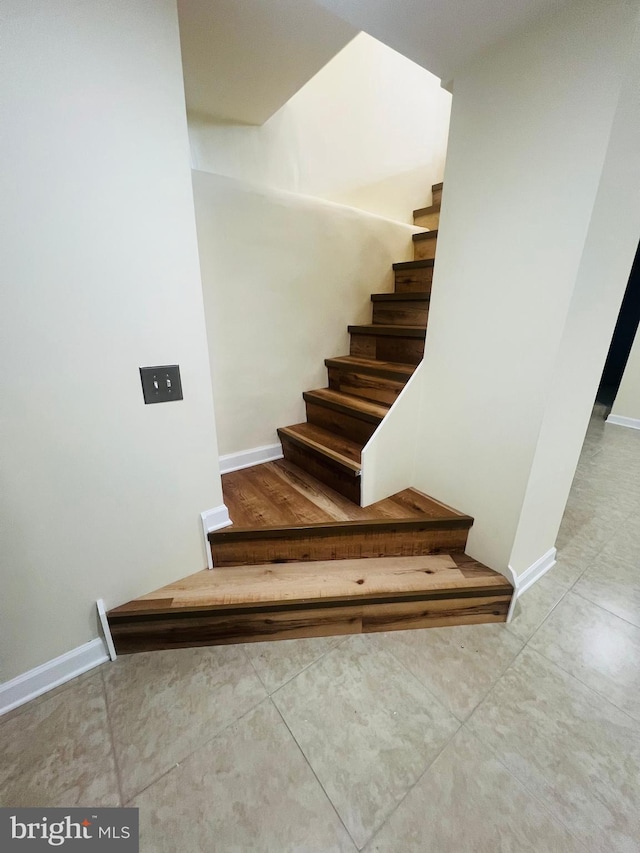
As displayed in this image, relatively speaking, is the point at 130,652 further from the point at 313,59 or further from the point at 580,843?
the point at 313,59

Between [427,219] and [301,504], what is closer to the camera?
[301,504]

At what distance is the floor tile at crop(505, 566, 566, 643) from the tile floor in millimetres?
13

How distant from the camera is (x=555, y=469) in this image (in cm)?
144

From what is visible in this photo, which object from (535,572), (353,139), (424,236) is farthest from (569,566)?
(353,139)

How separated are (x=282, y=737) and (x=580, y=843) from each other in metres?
0.84

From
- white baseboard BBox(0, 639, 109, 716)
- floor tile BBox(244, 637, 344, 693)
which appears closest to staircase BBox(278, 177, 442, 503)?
floor tile BBox(244, 637, 344, 693)

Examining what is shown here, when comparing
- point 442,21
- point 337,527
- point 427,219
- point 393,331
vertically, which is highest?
point 442,21

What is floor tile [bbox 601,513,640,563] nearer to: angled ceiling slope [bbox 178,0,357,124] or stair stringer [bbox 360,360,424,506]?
stair stringer [bbox 360,360,424,506]

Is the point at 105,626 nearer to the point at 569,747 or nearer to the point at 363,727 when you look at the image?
the point at 363,727

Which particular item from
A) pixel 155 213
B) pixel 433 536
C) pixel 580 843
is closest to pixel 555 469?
pixel 433 536

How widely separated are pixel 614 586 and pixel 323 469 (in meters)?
1.63

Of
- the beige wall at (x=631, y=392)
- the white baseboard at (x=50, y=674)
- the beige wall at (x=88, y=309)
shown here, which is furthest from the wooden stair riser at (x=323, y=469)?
the beige wall at (x=631, y=392)

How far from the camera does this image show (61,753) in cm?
100

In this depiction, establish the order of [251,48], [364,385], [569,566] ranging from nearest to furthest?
[251,48] → [569,566] → [364,385]
